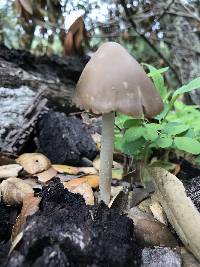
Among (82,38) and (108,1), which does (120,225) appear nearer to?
(82,38)

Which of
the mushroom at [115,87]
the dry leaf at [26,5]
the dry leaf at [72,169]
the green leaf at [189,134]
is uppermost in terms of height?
the dry leaf at [26,5]

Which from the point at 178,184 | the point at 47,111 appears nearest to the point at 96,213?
the point at 178,184

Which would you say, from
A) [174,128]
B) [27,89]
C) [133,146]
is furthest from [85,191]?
[27,89]

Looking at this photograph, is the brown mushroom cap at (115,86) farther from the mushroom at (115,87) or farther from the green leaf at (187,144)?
the green leaf at (187,144)

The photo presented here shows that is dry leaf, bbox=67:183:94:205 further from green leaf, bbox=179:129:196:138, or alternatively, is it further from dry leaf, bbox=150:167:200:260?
green leaf, bbox=179:129:196:138

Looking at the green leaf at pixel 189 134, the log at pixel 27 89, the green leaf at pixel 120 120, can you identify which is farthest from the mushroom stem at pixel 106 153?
the log at pixel 27 89

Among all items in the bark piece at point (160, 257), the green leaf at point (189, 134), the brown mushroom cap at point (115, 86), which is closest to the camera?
the bark piece at point (160, 257)

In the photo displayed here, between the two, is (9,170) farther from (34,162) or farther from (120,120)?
(120,120)
